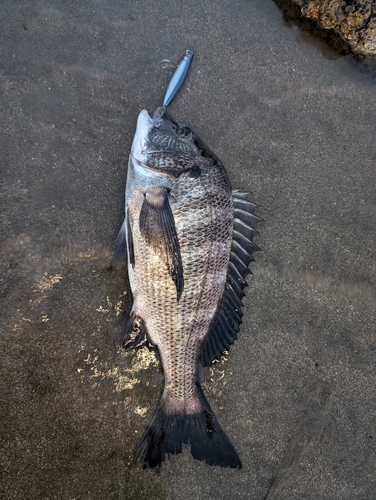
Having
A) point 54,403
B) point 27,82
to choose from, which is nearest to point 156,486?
point 54,403

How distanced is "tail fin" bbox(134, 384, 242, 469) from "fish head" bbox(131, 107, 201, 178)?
1913mm

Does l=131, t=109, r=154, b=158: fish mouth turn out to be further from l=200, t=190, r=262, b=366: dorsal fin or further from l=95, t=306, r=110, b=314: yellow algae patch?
l=95, t=306, r=110, b=314: yellow algae patch

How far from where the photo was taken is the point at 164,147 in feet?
8.95

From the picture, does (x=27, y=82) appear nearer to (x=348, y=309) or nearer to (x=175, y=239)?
(x=175, y=239)

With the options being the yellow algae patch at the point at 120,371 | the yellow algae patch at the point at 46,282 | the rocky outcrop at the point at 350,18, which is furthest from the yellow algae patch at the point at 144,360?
the rocky outcrop at the point at 350,18

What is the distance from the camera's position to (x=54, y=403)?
3.02m

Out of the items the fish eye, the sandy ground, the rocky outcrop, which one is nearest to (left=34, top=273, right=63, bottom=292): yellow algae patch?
the sandy ground

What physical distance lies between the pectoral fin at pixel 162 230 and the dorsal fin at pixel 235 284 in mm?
505

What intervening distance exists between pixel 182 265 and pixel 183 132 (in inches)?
43.7

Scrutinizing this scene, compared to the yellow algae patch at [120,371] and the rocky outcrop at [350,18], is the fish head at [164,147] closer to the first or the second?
the yellow algae patch at [120,371]

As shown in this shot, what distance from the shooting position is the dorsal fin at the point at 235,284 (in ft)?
9.68

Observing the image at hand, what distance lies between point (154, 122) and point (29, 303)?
→ 6.29 ft

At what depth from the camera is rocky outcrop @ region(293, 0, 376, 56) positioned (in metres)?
3.23

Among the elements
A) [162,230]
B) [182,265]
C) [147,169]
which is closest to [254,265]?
[182,265]
